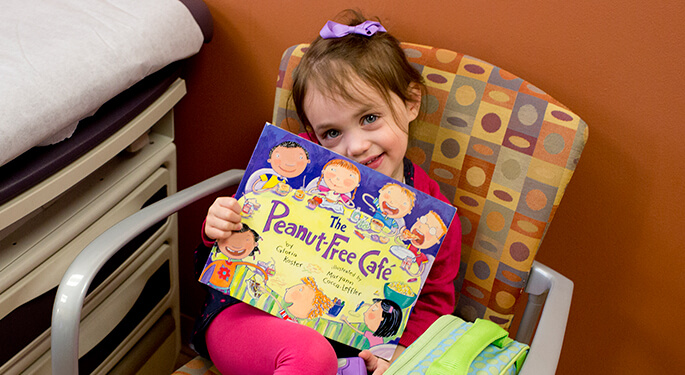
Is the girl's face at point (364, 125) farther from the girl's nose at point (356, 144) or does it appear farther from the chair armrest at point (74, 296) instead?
the chair armrest at point (74, 296)

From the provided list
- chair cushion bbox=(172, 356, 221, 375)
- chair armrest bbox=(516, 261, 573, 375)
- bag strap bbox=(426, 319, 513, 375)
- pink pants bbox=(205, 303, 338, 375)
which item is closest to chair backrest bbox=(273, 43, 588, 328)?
chair armrest bbox=(516, 261, 573, 375)

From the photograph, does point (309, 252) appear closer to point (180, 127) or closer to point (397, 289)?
point (397, 289)

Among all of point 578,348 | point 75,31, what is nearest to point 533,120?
point 578,348

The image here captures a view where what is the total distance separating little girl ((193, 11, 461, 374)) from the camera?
0.70m

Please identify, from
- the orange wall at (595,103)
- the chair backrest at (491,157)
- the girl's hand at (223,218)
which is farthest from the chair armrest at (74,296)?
the orange wall at (595,103)

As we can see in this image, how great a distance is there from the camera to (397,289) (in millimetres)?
707

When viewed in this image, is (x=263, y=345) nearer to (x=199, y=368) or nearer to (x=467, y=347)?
(x=199, y=368)

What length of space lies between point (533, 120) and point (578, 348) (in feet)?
1.68

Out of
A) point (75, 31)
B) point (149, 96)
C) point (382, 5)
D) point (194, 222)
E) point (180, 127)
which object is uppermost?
point (382, 5)

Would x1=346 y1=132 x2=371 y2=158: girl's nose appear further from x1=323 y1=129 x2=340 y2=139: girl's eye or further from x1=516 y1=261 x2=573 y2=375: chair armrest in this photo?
x1=516 y1=261 x2=573 y2=375: chair armrest

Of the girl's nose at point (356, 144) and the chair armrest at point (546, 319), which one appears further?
the girl's nose at point (356, 144)

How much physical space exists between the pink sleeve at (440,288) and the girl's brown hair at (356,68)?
0.22 meters

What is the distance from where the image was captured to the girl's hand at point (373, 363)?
2.28 ft

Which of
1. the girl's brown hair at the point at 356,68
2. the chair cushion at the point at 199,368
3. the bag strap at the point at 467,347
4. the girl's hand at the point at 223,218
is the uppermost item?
the girl's brown hair at the point at 356,68
